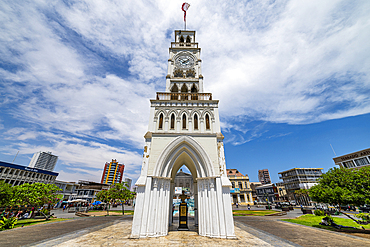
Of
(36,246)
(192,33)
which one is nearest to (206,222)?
(36,246)

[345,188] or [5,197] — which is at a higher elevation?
[345,188]

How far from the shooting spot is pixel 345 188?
11508 millimetres

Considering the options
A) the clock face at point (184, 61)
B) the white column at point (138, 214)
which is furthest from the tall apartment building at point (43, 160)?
the white column at point (138, 214)

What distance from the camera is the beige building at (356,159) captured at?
35.4m

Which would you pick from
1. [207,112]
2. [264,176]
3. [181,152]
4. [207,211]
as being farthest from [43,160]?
[264,176]

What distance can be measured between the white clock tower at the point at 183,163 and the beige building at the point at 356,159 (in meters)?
42.3

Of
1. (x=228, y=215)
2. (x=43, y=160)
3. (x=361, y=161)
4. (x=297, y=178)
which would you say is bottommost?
(x=228, y=215)

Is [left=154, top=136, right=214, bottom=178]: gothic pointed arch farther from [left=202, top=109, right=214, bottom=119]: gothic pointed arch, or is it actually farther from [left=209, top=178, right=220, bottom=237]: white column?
[left=202, top=109, right=214, bottom=119]: gothic pointed arch

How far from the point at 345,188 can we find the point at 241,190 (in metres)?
49.1

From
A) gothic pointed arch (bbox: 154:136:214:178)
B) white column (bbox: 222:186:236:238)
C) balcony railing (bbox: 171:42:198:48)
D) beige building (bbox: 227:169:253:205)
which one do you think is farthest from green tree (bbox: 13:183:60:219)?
beige building (bbox: 227:169:253:205)

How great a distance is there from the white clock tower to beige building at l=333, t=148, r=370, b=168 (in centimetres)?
4234

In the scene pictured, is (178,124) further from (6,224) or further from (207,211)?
(6,224)

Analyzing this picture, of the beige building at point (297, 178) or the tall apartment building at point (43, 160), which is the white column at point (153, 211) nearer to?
the beige building at point (297, 178)

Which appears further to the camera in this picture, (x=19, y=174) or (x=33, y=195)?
(x=19, y=174)
